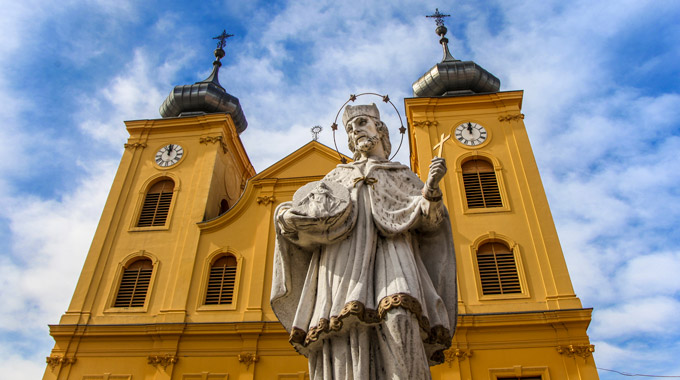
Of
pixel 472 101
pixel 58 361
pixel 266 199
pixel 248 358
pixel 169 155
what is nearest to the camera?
pixel 248 358

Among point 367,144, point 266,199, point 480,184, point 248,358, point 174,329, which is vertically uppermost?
point 266,199

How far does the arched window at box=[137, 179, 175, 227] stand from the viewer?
1908cm

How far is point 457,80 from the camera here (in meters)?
22.0

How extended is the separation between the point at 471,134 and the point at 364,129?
52.8ft

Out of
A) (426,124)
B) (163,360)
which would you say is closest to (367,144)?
(163,360)

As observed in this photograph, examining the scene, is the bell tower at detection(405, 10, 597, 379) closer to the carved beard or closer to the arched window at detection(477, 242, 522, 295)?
the arched window at detection(477, 242, 522, 295)

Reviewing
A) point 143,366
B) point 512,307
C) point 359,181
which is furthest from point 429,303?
point 143,366

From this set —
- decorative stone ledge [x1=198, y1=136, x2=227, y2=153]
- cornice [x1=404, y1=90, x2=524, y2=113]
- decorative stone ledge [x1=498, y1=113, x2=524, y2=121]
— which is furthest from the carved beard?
decorative stone ledge [x1=198, y1=136, x2=227, y2=153]

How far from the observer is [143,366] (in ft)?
50.1

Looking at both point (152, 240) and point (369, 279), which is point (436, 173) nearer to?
point (369, 279)

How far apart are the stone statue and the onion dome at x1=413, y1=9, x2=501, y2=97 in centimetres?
1905

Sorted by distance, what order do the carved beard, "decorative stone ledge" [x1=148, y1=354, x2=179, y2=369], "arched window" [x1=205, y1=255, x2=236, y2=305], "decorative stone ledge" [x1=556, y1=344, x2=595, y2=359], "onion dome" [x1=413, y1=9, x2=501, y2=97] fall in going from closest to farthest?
the carved beard, "decorative stone ledge" [x1=556, y1=344, x2=595, y2=359], "decorative stone ledge" [x1=148, y1=354, x2=179, y2=369], "arched window" [x1=205, y1=255, x2=236, y2=305], "onion dome" [x1=413, y1=9, x2=501, y2=97]

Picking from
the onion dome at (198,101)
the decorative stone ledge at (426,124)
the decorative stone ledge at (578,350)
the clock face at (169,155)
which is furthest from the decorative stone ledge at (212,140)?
the decorative stone ledge at (578,350)

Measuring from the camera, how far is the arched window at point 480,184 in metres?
17.5
